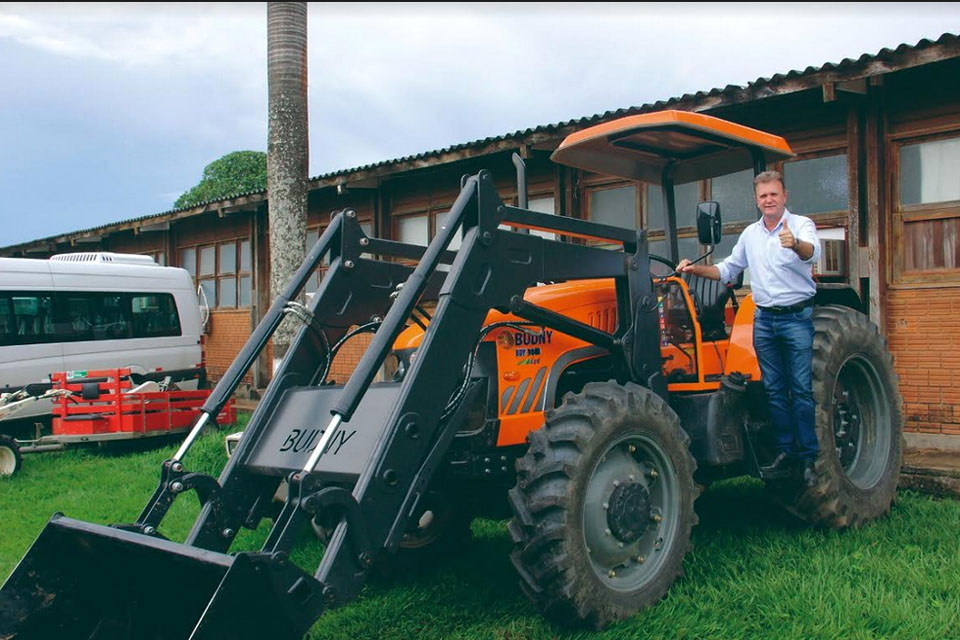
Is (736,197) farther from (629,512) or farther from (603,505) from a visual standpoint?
(603,505)

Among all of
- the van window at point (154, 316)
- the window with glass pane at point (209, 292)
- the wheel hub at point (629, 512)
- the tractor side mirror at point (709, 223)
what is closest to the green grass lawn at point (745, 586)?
the wheel hub at point (629, 512)

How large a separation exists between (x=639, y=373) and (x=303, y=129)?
6.12 m

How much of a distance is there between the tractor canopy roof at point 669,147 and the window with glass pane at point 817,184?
3403 mm

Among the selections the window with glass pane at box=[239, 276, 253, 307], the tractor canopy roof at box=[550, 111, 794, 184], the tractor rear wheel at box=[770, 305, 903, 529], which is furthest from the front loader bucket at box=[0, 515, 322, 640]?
the window with glass pane at box=[239, 276, 253, 307]

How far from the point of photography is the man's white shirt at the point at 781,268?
5.20 m

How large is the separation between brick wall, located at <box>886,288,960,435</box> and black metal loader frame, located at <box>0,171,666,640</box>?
5.00 m

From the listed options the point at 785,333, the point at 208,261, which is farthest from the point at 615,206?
the point at 208,261

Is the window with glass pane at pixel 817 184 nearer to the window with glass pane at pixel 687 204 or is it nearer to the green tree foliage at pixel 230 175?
the window with glass pane at pixel 687 204

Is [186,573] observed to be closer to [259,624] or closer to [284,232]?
[259,624]

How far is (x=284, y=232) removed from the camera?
952 centimetres

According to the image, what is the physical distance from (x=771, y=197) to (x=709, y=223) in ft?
1.35

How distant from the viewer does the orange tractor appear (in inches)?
144

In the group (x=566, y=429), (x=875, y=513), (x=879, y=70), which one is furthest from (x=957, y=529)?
(x=879, y=70)

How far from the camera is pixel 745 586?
4496 mm
